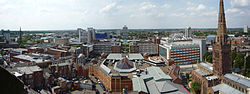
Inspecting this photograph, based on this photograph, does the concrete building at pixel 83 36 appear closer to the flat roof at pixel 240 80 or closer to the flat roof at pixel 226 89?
the flat roof at pixel 240 80

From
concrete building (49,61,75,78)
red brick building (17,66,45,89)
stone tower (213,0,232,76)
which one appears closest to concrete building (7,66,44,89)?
red brick building (17,66,45,89)

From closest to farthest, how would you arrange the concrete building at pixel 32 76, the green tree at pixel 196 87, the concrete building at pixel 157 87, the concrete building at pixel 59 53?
the concrete building at pixel 157 87
the concrete building at pixel 32 76
the green tree at pixel 196 87
the concrete building at pixel 59 53

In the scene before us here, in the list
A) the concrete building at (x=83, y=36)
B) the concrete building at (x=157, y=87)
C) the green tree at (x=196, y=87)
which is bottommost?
the green tree at (x=196, y=87)

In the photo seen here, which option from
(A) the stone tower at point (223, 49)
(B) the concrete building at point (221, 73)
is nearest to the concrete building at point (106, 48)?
(B) the concrete building at point (221, 73)

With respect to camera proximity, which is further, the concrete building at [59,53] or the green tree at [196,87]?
the concrete building at [59,53]

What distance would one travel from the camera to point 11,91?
3.14 m

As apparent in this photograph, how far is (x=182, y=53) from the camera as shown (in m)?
69.1

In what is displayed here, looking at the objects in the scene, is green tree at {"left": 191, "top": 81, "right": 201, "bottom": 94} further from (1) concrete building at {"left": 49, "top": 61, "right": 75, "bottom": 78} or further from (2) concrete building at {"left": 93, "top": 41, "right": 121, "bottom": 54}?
(2) concrete building at {"left": 93, "top": 41, "right": 121, "bottom": 54}

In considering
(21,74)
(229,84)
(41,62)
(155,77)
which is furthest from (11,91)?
(41,62)

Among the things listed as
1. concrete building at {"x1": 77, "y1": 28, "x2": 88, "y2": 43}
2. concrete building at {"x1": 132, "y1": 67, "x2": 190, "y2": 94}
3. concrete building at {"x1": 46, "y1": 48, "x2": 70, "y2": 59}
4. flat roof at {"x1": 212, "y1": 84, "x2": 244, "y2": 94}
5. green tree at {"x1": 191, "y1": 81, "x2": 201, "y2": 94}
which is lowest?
green tree at {"x1": 191, "y1": 81, "x2": 201, "y2": 94}

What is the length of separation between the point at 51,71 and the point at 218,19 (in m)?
44.8

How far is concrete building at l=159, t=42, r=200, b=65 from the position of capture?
67375 millimetres

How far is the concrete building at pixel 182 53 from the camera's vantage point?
67.4 metres

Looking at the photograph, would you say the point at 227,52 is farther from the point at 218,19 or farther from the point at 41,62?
the point at 41,62
